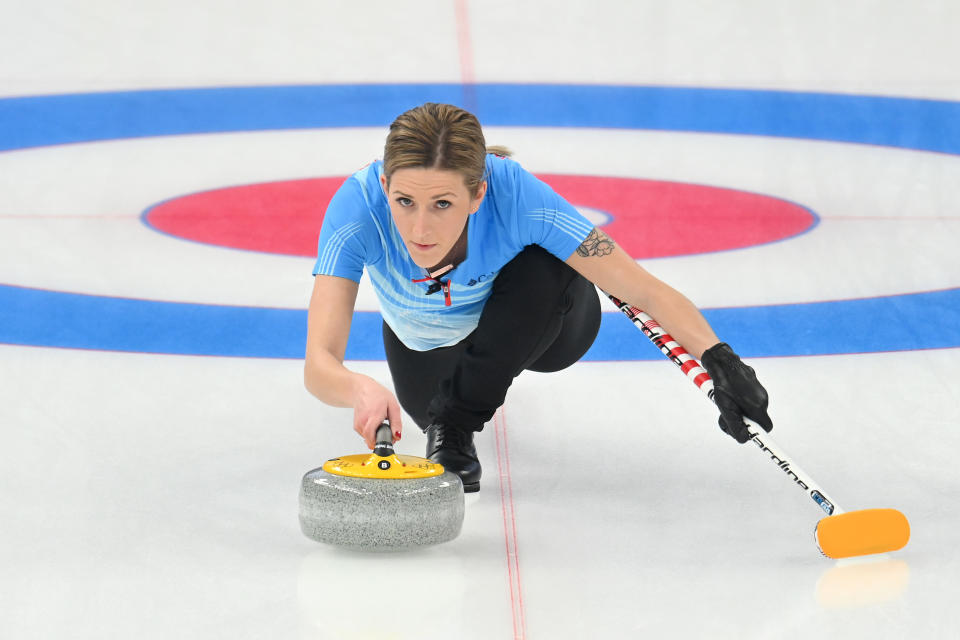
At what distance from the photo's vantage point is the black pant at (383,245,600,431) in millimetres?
2969

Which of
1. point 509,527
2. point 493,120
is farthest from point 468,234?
point 493,120

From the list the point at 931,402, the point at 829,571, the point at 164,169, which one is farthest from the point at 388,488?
the point at 164,169

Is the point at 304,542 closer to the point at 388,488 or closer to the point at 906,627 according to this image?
the point at 388,488

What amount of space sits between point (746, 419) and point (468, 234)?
715 mm

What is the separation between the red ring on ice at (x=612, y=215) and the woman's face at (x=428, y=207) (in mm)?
2488

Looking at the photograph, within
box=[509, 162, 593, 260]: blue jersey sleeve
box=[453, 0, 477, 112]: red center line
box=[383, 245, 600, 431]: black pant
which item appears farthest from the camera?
box=[453, 0, 477, 112]: red center line

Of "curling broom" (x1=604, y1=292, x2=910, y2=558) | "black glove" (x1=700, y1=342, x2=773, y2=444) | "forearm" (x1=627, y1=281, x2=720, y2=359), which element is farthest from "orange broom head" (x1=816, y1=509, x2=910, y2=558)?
"forearm" (x1=627, y1=281, x2=720, y2=359)

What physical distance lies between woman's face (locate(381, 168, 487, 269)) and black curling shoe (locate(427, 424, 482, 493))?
58 cm

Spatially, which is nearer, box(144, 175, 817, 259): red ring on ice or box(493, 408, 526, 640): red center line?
box(493, 408, 526, 640): red center line

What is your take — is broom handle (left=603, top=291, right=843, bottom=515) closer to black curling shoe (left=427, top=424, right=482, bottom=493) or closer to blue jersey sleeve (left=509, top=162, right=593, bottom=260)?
blue jersey sleeve (left=509, top=162, right=593, bottom=260)

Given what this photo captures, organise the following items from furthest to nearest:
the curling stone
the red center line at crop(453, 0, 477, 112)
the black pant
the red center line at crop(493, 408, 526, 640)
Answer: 1. the red center line at crop(453, 0, 477, 112)
2. the black pant
3. the curling stone
4. the red center line at crop(493, 408, 526, 640)

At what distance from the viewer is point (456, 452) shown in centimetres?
308

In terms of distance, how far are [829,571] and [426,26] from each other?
22.3 ft

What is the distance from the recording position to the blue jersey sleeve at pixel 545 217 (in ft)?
9.24
